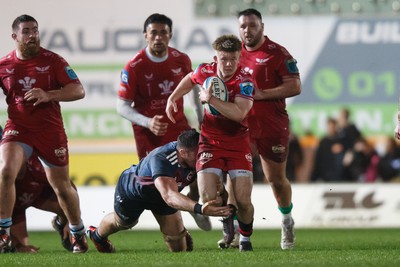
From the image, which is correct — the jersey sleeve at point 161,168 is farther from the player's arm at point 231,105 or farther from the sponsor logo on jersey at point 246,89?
the sponsor logo on jersey at point 246,89

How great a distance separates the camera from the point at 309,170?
1995 centimetres

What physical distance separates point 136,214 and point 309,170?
322 inches

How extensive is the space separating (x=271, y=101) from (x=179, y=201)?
8.01 feet

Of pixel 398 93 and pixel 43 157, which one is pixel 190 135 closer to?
pixel 43 157

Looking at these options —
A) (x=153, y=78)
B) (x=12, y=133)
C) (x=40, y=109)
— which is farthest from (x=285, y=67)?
(x=12, y=133)

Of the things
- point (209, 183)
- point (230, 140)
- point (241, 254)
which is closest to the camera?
point (241, 254)

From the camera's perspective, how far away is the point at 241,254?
36.9 ft

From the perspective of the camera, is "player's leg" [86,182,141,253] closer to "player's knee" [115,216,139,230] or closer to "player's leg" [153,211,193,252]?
"player's knee" [115,216,139,230]

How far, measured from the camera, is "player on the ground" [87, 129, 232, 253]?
11.2 metres

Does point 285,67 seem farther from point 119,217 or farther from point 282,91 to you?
point 119,217

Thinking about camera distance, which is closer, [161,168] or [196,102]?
[161,168]

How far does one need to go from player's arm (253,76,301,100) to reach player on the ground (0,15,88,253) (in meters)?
1.89

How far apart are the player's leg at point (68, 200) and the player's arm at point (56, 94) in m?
0.72

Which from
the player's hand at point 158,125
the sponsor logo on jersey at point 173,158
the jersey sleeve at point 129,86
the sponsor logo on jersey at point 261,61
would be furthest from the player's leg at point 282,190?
the sponsor logo on jersey at point 173,158
